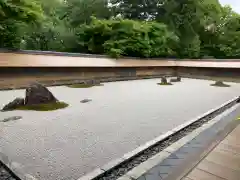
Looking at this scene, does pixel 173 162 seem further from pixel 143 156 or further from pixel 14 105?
pixel 14 105

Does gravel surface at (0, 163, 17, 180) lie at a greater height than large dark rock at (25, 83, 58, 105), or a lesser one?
lesser

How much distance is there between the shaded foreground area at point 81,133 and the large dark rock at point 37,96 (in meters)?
0.45

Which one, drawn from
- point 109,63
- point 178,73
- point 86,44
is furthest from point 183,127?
point 178,73

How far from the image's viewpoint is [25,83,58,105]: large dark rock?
12.6ft

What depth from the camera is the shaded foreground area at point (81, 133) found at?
1815 millimetres

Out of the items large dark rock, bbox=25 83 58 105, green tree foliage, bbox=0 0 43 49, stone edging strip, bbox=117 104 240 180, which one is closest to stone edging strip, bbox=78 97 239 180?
stone edging strip, bbox=117 104 240 180


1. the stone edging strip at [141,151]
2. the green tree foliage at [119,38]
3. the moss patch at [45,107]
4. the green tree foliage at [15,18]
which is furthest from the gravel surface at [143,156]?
the green tree foliage at [119,38]

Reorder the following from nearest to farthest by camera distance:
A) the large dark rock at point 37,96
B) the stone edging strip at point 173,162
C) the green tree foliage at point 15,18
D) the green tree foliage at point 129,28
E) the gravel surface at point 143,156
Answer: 1. the stone edging strip at point 173,162
2. the gravel surface at point 143,156
3. the large dark rock at point 37,96
4. the green tree foliage at point 15,18
5. the green tree foliage at point 129,28

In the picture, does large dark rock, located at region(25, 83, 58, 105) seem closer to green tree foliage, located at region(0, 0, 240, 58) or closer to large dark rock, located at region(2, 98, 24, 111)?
large dark rock, located at region(2, 98, 24, 111)

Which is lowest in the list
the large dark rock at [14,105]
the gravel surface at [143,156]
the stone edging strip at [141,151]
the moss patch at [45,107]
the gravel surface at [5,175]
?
the gravel surface at [143,156]

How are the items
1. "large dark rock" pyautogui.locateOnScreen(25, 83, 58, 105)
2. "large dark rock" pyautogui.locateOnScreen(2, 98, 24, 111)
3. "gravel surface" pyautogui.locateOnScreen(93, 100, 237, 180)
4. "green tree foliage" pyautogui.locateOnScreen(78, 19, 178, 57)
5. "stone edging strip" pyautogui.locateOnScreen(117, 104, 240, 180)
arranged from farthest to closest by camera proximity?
"green tree foliage" pyautogui.locateOnScreen(78, 19, 178, 57), "large dark rock" pyautogui.locateOnScreen(25, 83, 58, 105), "large dark rock" pyautogui.locateOnScreen(2, 98, 24, 111), "gravel surface" pyautogui.locateOnScreen(93, 100, 237, 180), "stone edging strip" pyautogui.locateOnScreen(117, 104, 240, 180)

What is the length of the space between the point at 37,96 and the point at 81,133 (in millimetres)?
1796

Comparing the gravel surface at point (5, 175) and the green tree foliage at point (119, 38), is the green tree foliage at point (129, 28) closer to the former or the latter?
the green tree foliage at point (119, 38)

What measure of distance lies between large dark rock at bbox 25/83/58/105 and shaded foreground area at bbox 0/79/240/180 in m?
0.45
